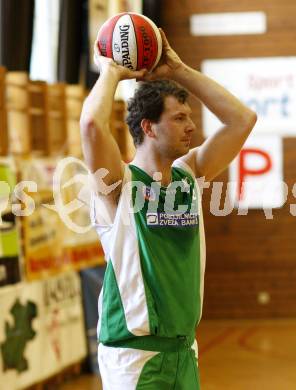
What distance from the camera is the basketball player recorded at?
8.97ft

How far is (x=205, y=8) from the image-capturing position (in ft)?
30.9

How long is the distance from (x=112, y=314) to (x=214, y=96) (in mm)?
876

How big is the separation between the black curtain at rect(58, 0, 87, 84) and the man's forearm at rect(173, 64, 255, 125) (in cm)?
448

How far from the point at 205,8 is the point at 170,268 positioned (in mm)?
7048

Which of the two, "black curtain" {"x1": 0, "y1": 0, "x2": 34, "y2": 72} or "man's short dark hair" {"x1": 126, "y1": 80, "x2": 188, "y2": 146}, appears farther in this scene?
"black curtain" {"x1": 0, "y1": 0, "x2": 34, "y2": 72}

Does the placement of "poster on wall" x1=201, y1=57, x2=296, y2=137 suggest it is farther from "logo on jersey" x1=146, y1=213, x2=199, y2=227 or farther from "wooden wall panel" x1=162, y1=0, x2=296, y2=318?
"logo on jersey" x1=146, y1=213, x2=199, y2=227

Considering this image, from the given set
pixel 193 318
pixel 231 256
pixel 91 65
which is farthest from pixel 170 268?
pixel 231 256

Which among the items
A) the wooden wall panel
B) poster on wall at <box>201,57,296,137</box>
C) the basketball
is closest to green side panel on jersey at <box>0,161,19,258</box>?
the basketball

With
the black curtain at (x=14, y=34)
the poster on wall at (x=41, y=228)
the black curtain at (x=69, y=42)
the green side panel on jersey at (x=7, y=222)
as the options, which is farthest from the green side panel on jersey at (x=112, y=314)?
the black curtain at (x=69, y=42)

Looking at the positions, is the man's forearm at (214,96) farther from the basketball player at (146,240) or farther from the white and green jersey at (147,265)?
the white and green jersey at (147,265)

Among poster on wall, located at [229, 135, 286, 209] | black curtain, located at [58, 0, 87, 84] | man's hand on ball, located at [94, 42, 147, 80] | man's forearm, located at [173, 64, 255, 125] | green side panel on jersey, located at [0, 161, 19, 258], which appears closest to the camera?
man's hand on ball, located at [94, 42, 147, 80]

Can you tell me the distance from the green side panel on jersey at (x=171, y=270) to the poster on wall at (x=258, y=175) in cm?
647

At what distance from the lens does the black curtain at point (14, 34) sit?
20.5 ft

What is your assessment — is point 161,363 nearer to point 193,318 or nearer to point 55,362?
point 193,318
